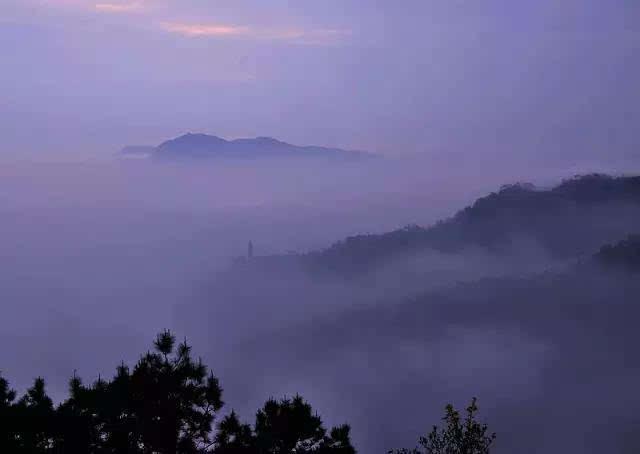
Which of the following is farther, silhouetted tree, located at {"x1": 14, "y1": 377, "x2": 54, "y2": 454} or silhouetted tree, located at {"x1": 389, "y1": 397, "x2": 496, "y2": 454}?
silhouetted tree, located at {"x1": 14, "y1": 377, "x2": 54, "y2": 454}

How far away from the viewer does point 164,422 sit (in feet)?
69.8

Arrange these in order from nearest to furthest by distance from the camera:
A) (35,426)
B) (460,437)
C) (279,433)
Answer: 1. (460,437)
2. (279,433)
3. (35,426)

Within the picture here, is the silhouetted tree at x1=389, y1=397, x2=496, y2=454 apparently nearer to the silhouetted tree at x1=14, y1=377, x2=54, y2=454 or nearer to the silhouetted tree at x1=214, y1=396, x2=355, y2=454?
the silhouetted tree at x1=214, y1=396, x2=355, y2=454

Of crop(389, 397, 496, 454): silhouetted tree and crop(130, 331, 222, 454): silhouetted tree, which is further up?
crop(130, 331, 222, 454): silhouetted tree

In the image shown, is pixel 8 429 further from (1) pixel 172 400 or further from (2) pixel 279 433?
(2) pixel 279 433

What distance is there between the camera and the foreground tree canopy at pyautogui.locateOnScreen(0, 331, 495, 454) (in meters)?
21.1

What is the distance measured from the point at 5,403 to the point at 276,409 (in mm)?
9129

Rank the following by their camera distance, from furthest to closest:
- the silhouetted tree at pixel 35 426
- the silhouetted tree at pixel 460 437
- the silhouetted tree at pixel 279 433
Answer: the silhouetted tree at pixel 35 426, the silhouetted tree at pixel 279 433, the silhouetted tree at pixel 460 437

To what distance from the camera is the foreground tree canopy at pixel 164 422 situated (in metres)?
21.1

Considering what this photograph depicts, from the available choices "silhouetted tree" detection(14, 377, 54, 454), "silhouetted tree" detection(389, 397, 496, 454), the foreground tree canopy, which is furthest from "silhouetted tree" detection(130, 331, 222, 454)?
"silhouetted tree" detection(389, 397, 496, 454)

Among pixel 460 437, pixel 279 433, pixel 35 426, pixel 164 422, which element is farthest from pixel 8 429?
pixel 460 437

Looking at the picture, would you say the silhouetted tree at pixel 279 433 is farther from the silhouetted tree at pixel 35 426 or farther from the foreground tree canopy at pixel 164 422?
the silhouetted tree at pixel 35 426

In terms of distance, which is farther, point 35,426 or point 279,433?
point 35,426

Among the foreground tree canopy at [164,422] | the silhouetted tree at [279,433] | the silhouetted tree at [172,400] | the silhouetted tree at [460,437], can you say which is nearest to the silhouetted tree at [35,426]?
the foreground tree canopy at [164,422]
